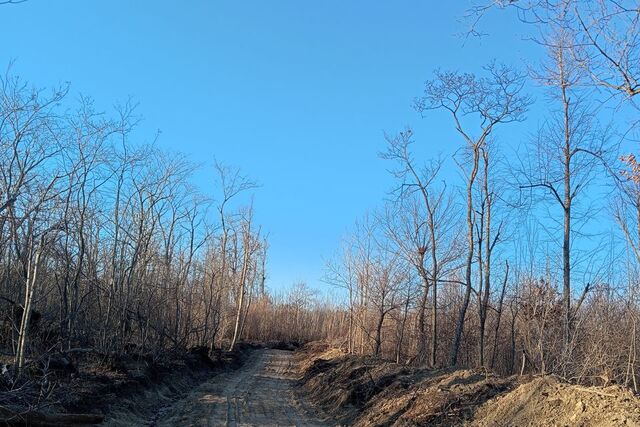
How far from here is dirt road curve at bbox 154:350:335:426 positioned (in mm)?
11773

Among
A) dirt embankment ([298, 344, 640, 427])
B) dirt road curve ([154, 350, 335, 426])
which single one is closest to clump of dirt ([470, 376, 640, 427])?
dirt embankment ([298, 344, 640, 427])

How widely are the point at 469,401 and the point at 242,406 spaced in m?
6.99

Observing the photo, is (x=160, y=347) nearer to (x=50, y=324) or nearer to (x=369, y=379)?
(x=50, y=324)

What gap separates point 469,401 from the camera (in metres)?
9.34

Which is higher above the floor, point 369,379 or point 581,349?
point 581,349

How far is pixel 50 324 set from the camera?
14664 millimetres

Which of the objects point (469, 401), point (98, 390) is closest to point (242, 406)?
point (98, 390)

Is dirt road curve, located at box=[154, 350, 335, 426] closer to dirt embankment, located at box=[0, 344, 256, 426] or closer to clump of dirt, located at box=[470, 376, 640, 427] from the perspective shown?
dirt embankment, located at box=[0, 344, 256, 426]

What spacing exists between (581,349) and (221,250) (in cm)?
2794

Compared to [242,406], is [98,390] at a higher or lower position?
higher

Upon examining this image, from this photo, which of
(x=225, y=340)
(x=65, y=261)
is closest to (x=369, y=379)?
(x=65, y=261)

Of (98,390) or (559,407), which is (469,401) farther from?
(98,390)

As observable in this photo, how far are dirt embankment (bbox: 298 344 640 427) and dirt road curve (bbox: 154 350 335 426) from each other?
1042 mm

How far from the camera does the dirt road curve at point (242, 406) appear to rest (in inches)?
464
